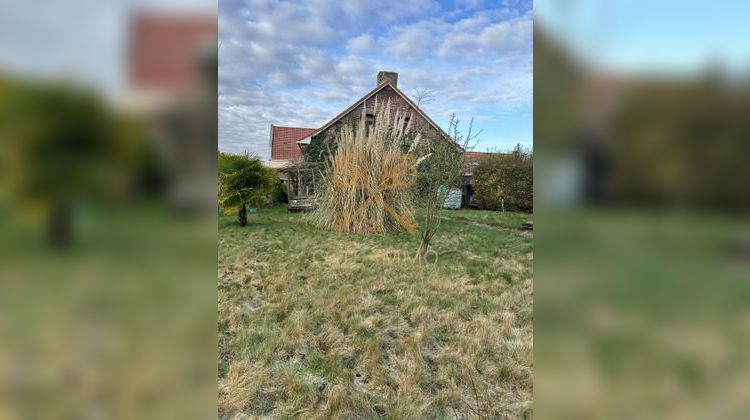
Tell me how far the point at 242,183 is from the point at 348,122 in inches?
99.1

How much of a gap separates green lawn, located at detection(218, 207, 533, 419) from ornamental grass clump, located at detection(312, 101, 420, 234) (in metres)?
1.65

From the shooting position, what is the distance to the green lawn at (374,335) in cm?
172
